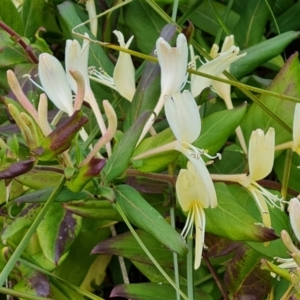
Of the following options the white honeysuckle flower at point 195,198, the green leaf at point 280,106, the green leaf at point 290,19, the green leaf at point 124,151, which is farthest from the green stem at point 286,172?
the green leaf at point 290,19

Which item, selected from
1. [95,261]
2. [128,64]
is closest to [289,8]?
[128,64]

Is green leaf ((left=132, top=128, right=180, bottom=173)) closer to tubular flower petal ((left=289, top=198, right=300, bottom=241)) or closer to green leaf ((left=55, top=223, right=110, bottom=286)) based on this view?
tubular flower petal ((left=289, top=198, right=300, bottom=241))

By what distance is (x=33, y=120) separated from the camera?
557 millimetres

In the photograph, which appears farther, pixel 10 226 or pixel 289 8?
pixel 289 8

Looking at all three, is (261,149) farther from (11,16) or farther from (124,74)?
(11,16)

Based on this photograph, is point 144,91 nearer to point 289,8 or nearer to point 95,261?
point 95,261

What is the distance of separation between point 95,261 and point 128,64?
36 cm

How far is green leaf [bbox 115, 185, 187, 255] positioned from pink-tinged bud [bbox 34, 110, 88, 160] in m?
0.13

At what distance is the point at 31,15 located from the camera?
2.92 feet

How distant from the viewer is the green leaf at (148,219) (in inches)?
24.0

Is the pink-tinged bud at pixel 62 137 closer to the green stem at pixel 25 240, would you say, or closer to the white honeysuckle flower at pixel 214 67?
the green stem at pixel 25 240

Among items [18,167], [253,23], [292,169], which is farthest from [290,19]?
[18,167]

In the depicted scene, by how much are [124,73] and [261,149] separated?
8.3 inches

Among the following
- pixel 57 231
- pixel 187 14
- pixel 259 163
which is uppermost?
pixel 187 14
